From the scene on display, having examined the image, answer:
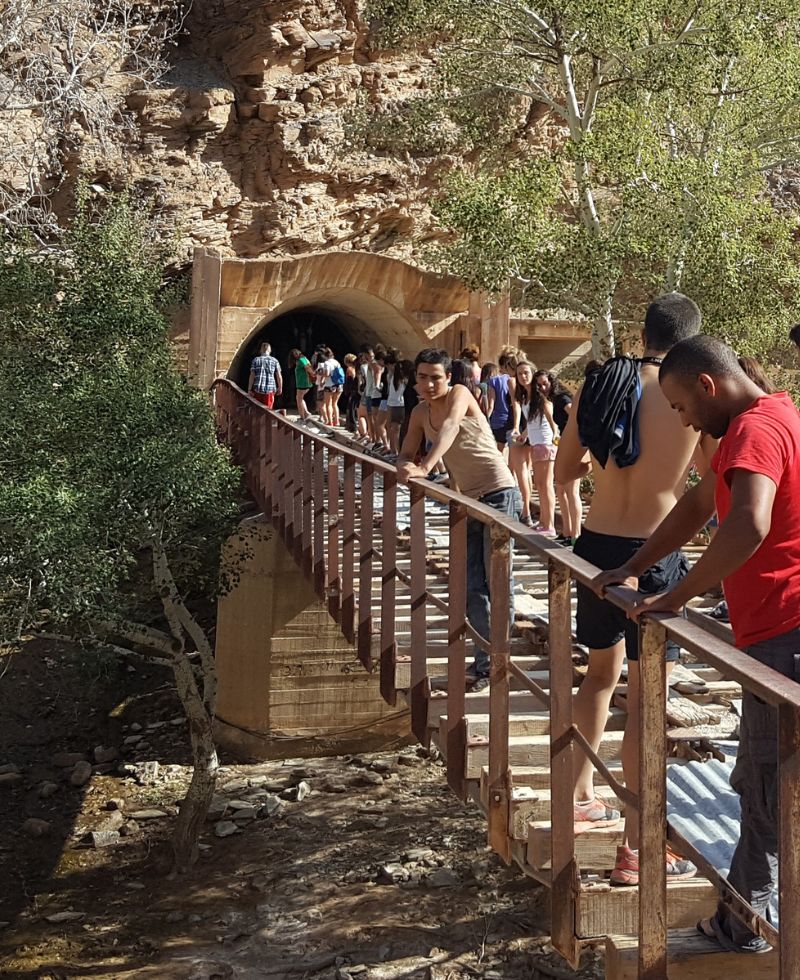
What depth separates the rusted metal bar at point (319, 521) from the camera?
8.52 m

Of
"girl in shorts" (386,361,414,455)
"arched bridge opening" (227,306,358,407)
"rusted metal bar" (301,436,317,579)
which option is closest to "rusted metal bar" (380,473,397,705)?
"rusted metal bar" (301,436,317,579)

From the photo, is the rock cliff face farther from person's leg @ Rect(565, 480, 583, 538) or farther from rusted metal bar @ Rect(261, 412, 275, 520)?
person's leg @ Rect(565, 480, 583, 538)

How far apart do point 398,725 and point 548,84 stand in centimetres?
1269

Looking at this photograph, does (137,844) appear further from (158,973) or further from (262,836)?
(158,973)

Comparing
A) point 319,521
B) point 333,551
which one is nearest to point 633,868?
point 333,551

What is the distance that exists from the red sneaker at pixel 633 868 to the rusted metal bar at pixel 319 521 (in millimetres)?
5077

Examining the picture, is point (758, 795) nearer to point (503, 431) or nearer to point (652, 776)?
point (652, 776)

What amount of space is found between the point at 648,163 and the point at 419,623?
12446 millimetres

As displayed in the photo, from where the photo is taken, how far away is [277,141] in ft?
82.1

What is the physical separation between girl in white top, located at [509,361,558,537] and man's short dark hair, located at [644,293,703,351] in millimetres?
6039

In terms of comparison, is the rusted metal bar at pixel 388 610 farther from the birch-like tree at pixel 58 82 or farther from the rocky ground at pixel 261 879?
the birch-like tree at pixel 58 82

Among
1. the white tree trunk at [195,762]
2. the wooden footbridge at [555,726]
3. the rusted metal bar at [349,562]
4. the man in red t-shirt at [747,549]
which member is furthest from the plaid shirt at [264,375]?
the man in red t-shirt at [747,549]

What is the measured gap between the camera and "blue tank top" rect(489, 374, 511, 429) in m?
11.5

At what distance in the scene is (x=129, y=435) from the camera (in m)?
12.2
